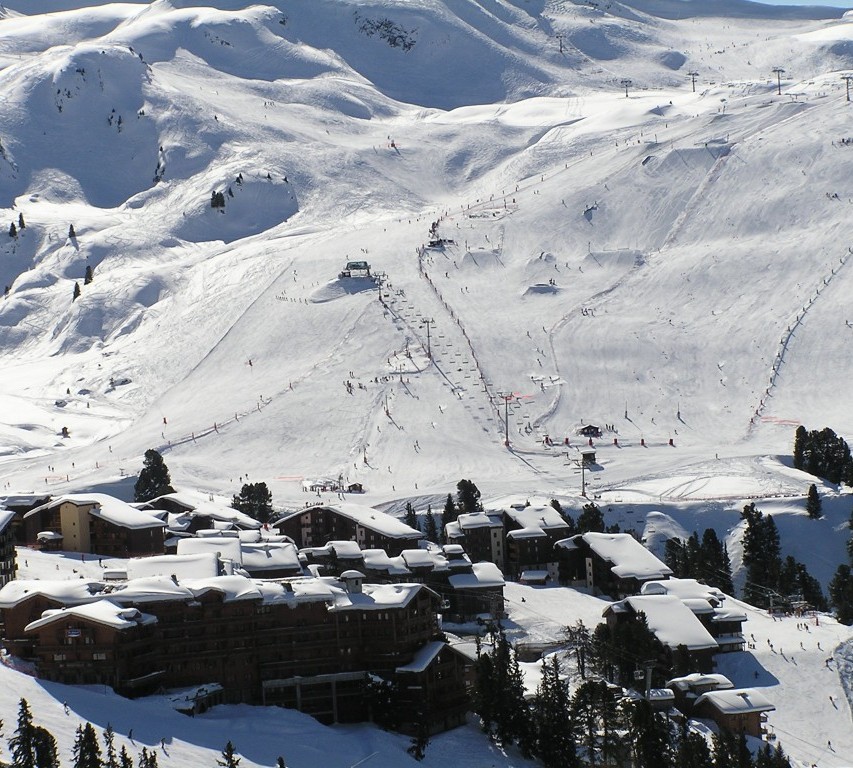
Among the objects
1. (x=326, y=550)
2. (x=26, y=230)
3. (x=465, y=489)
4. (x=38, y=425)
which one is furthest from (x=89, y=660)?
(x=26, y=230)

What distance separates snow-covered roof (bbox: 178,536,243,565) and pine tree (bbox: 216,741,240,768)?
61.0 ft

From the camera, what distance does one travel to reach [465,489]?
88062 millimetres

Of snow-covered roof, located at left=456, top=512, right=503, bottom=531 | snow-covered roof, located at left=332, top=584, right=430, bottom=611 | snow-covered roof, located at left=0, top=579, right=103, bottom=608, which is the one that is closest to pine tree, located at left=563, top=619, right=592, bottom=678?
snow-covered roof, located at left=332, top=584, right=430, bottom=611

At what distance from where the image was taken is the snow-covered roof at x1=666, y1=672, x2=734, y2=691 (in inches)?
2367

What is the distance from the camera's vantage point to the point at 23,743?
43.8 meters

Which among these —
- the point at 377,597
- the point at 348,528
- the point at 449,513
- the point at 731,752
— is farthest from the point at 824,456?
the point at 731,752

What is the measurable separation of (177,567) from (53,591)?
251 inches

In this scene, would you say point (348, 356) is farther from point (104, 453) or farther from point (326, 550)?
point (326, 550)

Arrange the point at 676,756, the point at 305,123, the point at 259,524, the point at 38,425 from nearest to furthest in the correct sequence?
the point at 676,756 → the point at 259,524 → the point at 38,425 → the point at 305,123

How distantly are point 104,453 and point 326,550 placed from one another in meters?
38.7

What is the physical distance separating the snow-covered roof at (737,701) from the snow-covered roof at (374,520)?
70.9ft

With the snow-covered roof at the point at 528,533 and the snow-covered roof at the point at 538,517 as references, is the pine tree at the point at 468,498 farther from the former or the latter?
the snow-covered roof at the point at 528,533

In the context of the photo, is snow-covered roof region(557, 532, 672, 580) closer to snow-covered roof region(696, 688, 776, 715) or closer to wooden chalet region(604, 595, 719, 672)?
wooden chalet region(604, 595, 719, 672)

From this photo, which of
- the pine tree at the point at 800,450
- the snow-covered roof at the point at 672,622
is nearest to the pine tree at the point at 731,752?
the snow-covered roof at the point at 672,622
